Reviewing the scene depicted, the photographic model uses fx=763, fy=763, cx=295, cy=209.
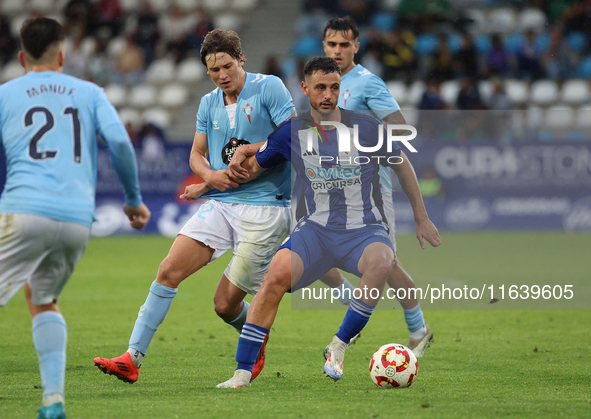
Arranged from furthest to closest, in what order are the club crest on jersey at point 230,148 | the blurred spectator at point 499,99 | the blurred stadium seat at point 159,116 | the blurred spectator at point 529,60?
the blurred stadium seat at point 159,116 → the blurred spectator at point 529,60 → the blurred spectator at point 499,99 → the club crest on jersey at point 230,148

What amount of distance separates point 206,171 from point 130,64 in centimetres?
1681

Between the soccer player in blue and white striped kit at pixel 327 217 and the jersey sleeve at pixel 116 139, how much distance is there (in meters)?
1.26

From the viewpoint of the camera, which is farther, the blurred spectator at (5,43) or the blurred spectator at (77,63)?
the blurred spectator at (5,43)

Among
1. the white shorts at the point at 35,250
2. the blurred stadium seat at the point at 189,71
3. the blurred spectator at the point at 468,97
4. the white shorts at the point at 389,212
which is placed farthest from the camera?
the blurred stadium seat at the point at 189,71

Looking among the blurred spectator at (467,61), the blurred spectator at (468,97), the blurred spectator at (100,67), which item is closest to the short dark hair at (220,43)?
the blurred spectator at (468,97)

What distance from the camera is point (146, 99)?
21234 mm

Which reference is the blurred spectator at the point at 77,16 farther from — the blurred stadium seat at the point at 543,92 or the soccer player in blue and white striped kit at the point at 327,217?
the soccer player in blue and white striped kit at the point at 327,217

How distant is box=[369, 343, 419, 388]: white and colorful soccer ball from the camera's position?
193 inches

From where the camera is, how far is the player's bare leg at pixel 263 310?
483 cm

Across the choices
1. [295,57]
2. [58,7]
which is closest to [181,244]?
[295,57]

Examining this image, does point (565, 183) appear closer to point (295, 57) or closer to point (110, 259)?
point (295, 57)

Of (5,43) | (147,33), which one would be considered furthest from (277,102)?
(5,43)

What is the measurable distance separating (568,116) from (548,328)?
11094 millimetres

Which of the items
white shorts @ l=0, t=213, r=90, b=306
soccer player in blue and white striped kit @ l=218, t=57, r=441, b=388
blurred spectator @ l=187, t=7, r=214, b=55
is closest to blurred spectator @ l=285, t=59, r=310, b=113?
blurred spectator @ l=187, t=7, r=214, b=55
